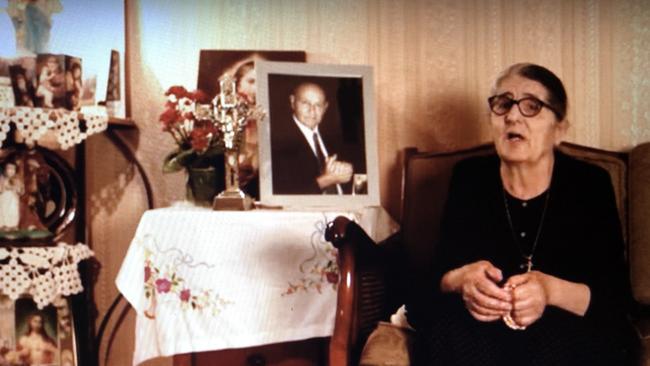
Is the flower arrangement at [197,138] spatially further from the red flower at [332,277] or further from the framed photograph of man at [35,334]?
the framed photograph of man at [35,334]

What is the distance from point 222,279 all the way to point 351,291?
409 millimetres

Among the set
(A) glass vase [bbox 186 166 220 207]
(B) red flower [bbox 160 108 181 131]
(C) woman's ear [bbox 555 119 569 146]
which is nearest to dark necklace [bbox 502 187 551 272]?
(C) woman's ear [bbox 555 119 569 146]

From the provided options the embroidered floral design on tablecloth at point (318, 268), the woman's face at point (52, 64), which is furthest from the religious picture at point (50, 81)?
the embroidered floral design on tablecloth at point (318, 268)

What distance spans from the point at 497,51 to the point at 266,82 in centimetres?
80

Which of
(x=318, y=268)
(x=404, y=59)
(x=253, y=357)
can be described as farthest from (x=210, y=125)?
(x=404, y=59)

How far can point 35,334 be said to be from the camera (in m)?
1.85

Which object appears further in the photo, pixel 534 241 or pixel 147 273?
pixel 147 273

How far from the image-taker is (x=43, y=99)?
1.80 m

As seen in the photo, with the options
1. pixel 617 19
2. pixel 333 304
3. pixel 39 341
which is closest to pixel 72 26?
pixel 39 341

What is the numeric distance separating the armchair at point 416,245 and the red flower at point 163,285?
48 centimetres

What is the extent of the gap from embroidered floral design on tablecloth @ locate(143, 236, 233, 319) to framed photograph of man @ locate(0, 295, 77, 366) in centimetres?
58

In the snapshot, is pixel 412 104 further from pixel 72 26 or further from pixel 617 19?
pixel 72 26

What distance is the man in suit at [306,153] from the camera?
167 cm

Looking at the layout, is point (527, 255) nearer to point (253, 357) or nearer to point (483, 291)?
point (483, 291)
